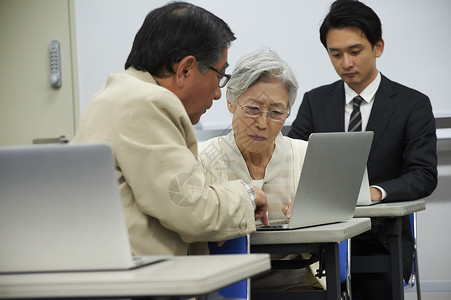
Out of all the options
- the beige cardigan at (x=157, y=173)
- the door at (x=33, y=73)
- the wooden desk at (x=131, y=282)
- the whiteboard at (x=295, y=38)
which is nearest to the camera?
the wooden desk at (x=131, y=282)

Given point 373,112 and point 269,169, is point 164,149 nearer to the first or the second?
point 269,169

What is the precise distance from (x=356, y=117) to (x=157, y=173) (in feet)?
7.30

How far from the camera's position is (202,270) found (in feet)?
3.60

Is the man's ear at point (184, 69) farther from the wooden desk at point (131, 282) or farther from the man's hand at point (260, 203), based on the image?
the wooden desk at point (131, 282)

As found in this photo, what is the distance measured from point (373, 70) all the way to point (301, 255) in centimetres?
150

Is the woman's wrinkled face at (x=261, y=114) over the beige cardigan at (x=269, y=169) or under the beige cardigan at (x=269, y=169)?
over

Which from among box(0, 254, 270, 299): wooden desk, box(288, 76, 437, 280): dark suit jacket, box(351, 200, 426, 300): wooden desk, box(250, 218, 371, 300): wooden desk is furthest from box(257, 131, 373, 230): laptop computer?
box(288, 76, 437, 280): dark suit jacket

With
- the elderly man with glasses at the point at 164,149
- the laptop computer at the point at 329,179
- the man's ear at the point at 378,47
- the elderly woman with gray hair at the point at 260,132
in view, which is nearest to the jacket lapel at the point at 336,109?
the man's ear at the point at 378,47

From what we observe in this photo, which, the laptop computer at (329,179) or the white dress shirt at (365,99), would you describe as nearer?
the laptop computer at (329,179)

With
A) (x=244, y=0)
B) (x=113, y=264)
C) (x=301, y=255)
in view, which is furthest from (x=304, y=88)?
(x=113, y=264)

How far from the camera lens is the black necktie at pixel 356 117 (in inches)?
139

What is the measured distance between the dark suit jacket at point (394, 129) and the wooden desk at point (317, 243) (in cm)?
124

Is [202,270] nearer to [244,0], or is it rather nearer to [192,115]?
[192,115]

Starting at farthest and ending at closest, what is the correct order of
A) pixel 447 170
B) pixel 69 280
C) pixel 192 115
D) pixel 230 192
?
1. pixel 447 170
2. pixel 192 115
3. pixel 230 192
4. pixel 69 280
